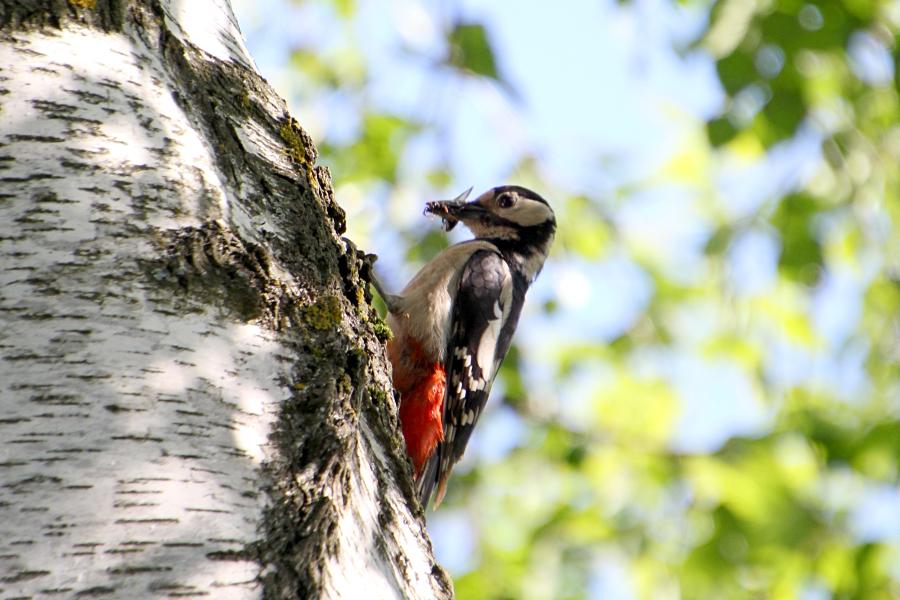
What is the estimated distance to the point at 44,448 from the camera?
1204 millimetres

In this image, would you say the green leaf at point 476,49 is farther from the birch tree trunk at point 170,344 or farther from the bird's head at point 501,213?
the birch tree trunk at point 170,344

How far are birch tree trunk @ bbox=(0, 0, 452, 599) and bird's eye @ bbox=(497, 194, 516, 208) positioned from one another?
2.85 meters

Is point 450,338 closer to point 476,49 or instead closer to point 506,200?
point 506,200

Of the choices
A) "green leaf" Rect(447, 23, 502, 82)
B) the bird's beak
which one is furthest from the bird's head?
"green leaf" Rect(447, 23, 502, 82)

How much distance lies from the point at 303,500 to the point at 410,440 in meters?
2.30

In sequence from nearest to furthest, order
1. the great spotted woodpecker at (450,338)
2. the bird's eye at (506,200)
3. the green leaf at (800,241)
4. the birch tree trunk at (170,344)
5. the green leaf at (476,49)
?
the birch tree trunk at (170,344) < the great spotted woodpecker at (450,338) < the green leaf at (476,49) < the green leaf at (800,241) < the bird's eye at (506,200)

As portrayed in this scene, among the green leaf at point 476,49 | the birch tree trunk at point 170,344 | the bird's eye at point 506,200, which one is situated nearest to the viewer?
the birch tree trunk at point 170,344

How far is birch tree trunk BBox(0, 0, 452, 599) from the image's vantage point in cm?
120

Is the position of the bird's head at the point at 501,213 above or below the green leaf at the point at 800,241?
above

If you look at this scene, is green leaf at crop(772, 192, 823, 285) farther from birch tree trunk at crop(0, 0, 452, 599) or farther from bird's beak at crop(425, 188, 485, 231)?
birch tree trunk at crop(0, 0, 452, 599)

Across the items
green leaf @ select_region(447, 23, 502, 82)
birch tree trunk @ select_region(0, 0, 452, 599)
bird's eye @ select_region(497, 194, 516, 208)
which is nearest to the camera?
birch tree trunk @ select_region(0, 0, 452, 599)

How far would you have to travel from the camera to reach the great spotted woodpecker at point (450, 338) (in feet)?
12.2

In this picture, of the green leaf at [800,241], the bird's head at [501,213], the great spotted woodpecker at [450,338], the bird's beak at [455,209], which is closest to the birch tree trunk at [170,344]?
the great spotted woodpecker at [450,338]

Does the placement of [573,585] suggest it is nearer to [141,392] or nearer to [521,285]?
[521,285]
